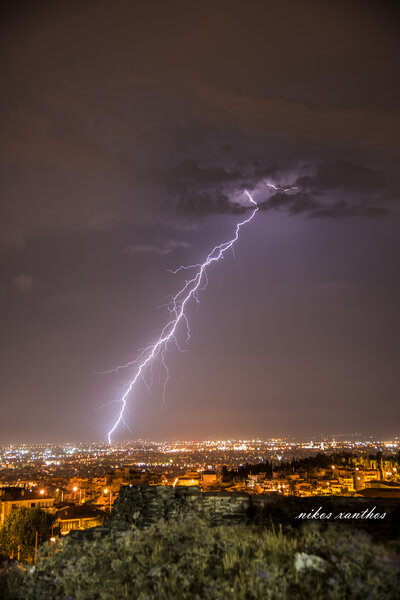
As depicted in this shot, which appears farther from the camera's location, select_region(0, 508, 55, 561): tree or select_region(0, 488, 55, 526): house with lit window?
select_region(0, 488, 55, 526): house with lit window

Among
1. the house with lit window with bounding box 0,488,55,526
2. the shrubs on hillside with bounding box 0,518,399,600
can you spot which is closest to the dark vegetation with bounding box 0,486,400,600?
the shrubs on hillside with bounding box 0,518,399,600

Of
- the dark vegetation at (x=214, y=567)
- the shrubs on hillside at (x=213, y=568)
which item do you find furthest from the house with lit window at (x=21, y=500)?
the shrubs on hillside at (x=213, y=568)

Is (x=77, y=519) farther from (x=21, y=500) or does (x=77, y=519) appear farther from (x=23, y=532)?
(x=21, y=500)

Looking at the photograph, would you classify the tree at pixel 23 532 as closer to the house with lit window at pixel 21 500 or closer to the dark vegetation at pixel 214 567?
the house with lit window at pixel 21 500

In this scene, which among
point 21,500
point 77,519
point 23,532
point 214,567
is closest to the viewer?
point 214,567

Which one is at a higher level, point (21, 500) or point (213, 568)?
point (213, 568)

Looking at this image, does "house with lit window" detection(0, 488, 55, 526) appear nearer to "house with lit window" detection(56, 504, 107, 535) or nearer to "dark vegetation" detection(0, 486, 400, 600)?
"house with lit window" detection(56, 504, 107, 535)

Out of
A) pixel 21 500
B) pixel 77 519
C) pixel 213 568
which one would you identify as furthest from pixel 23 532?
pixel 213 568

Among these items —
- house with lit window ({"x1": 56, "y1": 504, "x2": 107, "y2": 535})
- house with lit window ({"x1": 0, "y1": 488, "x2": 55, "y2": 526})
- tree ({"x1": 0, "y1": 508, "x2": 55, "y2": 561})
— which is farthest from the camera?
house with lit window ({"x1": 0, "y1": 488, "x2": 55, "y2": 526})

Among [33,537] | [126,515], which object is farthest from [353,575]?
[33,537]
